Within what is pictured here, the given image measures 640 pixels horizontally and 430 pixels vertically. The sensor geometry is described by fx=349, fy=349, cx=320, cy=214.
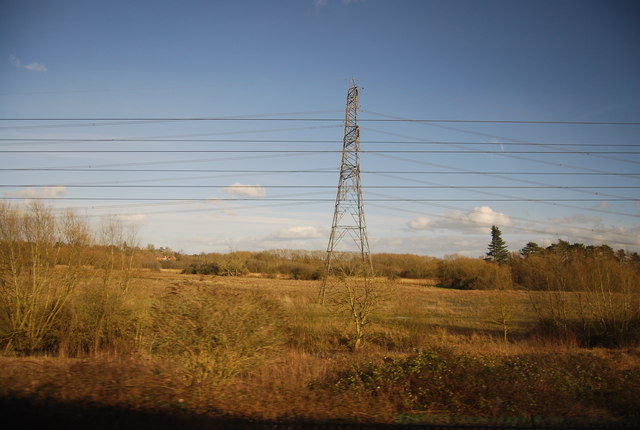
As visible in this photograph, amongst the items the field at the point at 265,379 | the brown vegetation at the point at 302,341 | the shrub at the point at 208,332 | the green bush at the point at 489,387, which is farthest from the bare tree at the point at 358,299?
the shrub at the point at 208,332

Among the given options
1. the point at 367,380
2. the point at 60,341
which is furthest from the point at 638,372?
the point at 60,341

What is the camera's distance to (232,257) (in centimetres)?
6041

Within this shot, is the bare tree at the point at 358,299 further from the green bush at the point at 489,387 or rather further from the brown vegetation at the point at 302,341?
the green bush at the point at 489,387

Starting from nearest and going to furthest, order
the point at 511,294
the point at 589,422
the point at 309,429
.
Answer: the point at 309,429 → the point at 589,422 → the point at 511,294

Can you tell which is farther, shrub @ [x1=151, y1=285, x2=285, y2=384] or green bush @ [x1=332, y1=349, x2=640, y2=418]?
green bush @ [x1=332, y1=349, x2=640, y2=418]

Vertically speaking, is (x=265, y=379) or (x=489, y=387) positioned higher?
(x=265, y=379)

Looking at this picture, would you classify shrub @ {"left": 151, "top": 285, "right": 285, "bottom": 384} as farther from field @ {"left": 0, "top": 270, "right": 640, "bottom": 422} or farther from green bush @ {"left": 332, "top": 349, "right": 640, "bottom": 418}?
green bush @ {"left": 332, "top": 349, "right": 640, "bottom": 418}

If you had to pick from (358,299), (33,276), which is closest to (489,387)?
(358,299)

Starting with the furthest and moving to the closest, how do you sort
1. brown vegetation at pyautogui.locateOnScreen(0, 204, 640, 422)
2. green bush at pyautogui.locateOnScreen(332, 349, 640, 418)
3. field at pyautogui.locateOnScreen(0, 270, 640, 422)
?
green bush at pyautogui.locateOnScreen(332, 349, 640, 418) → brown vegetation at pyautogui.locateOnScreen(0, 204, 640, 422) → field at pyautogui.locateOnScreen(0, 270, 640, 422)

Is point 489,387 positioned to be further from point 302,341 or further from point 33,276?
point 33,276

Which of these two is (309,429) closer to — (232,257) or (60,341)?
(60,341)

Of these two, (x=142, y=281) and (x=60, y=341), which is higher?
(x=142, y=281)

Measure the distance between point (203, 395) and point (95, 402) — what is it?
5.75 ft

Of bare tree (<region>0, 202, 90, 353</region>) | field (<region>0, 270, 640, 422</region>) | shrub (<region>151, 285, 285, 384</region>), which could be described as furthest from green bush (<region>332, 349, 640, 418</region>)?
bare tree (<region>0, 202, 90, 353</region>)
